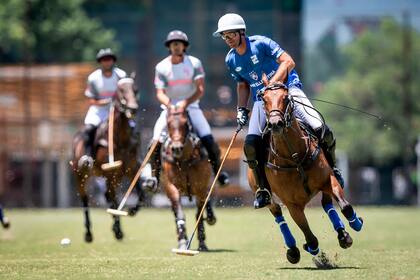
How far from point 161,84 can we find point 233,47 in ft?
14.0

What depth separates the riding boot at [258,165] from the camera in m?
15.9

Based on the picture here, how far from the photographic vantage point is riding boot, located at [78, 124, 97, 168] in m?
22.4

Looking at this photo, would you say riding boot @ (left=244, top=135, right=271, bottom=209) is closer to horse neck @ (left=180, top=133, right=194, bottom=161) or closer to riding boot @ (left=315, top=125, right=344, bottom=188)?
riding boot @ (left=315, top=125, right=344, bottom=188)

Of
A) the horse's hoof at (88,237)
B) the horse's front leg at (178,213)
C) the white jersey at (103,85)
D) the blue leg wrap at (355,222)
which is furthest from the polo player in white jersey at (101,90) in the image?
the blue leg wrap at (355,222)

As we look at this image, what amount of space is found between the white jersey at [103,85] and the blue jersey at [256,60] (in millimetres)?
6785

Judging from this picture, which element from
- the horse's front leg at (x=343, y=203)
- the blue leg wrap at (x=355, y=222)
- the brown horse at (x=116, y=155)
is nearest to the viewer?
the horse's front leg at (x=343, y=203)

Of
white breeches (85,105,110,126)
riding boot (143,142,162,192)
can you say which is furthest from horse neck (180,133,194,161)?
white breeches (85,105,110,126)

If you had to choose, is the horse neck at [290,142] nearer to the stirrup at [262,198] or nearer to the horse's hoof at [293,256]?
the stirrup at [262,198]

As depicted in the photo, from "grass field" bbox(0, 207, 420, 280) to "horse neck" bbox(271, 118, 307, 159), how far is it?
1561 mm

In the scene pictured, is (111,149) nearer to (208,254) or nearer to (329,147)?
(208,254)

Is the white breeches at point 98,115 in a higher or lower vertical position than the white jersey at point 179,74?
lower

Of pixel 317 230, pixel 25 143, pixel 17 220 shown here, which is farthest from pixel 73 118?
pixel 317 230

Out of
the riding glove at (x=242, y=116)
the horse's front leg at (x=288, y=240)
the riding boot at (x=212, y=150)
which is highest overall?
the riding glove at (x=242, y=116)

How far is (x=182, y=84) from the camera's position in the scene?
800 inches
